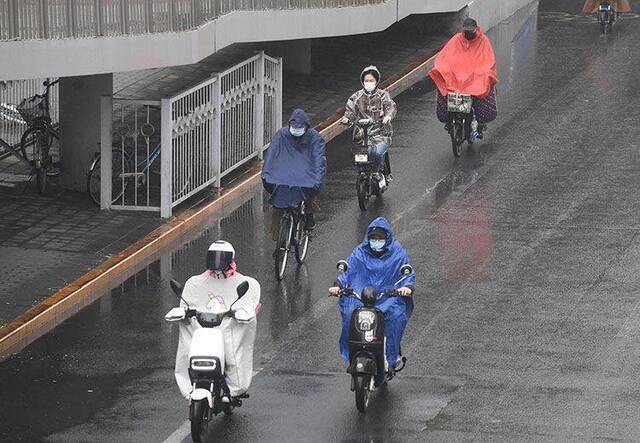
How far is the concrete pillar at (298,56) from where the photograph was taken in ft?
95.7

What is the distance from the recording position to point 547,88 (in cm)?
2889

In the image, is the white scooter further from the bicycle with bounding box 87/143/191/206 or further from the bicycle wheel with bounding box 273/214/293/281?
the bicycle with bounding box 87/143/191/206

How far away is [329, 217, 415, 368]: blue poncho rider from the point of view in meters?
14.1

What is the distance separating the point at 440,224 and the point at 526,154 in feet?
13.4

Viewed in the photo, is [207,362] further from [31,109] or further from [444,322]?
[31,109]

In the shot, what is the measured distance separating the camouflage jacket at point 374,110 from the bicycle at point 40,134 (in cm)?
380

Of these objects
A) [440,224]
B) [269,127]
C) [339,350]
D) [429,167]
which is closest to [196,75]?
[269,127]

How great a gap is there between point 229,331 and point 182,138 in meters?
8.05

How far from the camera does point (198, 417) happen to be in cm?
1281

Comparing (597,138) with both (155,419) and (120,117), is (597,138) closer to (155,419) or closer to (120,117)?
(120,117)

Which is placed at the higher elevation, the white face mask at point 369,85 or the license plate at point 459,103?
the white face mask at point 369,85

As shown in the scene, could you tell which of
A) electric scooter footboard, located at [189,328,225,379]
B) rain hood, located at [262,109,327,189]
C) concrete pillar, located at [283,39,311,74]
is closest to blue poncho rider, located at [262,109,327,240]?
rain hood, located at [262,109,327,189]

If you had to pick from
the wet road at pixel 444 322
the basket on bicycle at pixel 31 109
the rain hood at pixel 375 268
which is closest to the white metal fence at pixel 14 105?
the basket on bicycle at pixel 31 109

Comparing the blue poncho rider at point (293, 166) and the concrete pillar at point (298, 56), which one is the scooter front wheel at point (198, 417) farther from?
the concrete pillar at point (298, 56)
